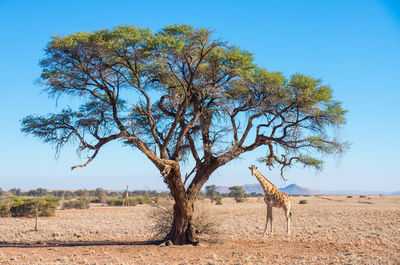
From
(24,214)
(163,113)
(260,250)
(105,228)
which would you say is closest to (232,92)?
(163,113)

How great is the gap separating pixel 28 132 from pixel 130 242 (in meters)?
5.42

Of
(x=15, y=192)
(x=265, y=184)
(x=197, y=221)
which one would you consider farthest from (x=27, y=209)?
(x=15, y=192)

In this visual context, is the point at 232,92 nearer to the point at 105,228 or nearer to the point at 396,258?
the point at 396,258

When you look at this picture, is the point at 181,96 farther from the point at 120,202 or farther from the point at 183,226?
the point at 120,202

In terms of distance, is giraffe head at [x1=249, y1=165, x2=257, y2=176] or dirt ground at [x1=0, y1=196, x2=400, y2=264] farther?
giraffe head at [x1=249, y1=165, x2=257, y2=176]

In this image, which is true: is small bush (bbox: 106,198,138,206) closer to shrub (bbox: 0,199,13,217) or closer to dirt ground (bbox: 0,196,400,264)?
shrub (bbox: 0,199,13,217)

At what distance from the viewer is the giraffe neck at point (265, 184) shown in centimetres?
1464

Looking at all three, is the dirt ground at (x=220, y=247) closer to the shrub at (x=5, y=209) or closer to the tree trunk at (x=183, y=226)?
the tree trunk at (x=183, y=226)

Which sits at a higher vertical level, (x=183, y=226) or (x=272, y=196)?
(x=272, y=196)

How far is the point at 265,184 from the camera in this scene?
48.5 feet

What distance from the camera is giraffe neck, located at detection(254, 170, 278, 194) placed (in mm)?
14639

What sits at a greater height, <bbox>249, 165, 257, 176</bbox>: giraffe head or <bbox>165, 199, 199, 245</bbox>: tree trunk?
<bbox>249, 165, 257, 176</bbox>: giraffe head

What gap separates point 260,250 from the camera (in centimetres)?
1215

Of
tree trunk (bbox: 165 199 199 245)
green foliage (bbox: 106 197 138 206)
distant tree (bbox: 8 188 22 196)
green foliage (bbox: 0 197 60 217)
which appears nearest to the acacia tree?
tree trunk (bbox: 165 199 199 245)
